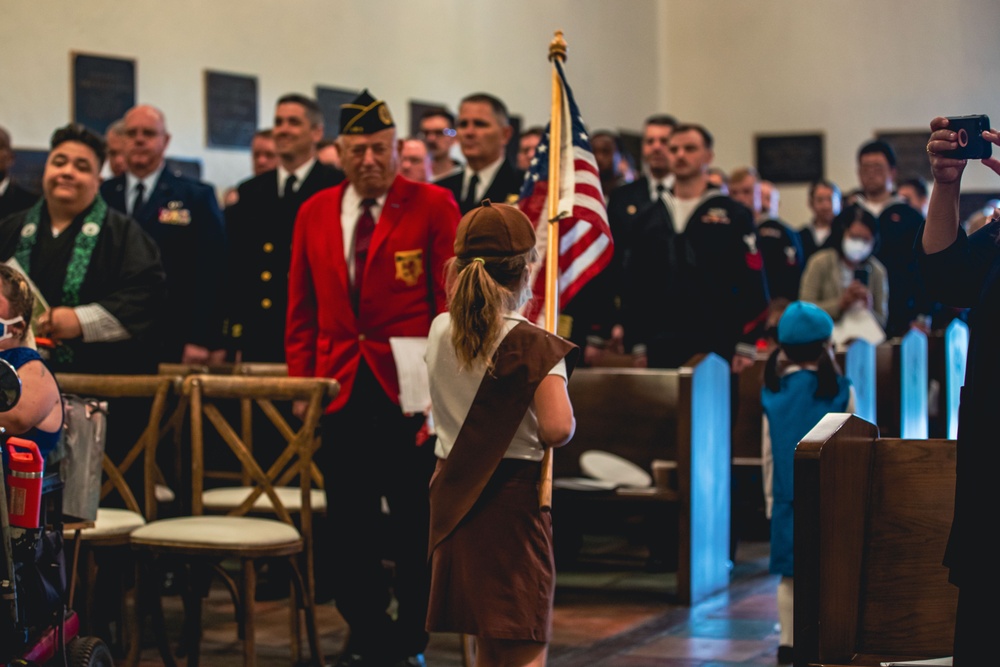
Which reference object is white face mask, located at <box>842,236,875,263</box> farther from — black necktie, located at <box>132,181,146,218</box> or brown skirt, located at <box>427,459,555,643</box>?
brown skirt, located at <box>427,459,555,643</box>

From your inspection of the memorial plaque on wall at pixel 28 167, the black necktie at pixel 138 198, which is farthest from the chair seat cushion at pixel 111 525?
the memorial plaque on wall at pixel 28 167

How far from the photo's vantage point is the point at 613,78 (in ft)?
44.3

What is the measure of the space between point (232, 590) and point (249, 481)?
1.13 metres

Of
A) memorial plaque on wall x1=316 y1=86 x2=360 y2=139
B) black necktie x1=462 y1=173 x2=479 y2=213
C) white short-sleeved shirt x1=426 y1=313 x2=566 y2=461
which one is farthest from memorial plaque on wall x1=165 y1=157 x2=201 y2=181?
white short-sleeved shirt x1=426 y1=313 x2=566 y2=461

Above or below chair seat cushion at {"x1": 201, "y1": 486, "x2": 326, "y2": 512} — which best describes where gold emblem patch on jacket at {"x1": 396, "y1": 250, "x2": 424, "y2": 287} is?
above

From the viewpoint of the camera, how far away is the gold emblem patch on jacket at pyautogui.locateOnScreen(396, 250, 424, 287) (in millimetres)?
4320

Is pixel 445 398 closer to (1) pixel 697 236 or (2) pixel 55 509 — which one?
(2) pixel 55 509

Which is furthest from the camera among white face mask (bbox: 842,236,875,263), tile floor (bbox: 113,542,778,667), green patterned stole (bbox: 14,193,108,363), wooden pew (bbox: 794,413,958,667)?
white face mask (bbox: 842,236,875,263)

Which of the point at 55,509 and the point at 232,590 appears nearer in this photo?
the point at 55,509

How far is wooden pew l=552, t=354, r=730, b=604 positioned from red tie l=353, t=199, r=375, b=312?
5.02 feet

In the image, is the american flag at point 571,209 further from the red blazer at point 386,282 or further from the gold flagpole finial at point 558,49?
the red blazer at point 386,282

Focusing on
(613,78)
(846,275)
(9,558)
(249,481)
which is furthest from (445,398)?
(613,78)

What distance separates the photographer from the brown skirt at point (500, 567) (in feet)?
10.1

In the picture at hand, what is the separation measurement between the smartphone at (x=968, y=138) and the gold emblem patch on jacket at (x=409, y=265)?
84.7 inches
